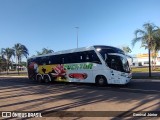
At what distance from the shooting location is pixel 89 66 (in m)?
24.8

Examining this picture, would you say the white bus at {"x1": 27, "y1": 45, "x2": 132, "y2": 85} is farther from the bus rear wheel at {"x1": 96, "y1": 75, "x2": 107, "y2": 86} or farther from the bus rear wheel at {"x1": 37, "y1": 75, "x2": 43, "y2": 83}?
the bus rear wheel at {"x1": 37, "y1": 75, "x2": 43, "y2": 83}

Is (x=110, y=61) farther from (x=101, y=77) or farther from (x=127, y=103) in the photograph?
(x=127, y=103)

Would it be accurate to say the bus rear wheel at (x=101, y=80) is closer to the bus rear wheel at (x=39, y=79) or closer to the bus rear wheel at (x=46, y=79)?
the bus rear wheel at (x=46, y=79)

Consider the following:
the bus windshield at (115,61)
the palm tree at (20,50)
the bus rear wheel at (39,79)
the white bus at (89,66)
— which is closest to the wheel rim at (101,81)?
the white bus at (89,66)

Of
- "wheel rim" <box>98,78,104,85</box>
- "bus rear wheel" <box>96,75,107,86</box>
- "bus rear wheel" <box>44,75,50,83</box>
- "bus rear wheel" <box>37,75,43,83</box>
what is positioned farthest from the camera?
"bus rear wheel" <box>37,75,43,83</box>

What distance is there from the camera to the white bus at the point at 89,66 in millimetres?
23078

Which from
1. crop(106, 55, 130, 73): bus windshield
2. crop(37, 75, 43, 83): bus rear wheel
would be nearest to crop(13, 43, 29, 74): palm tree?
crop(37, 75, 43, 83): bus rear wheel

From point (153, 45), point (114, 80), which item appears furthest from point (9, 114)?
point (153, 45)

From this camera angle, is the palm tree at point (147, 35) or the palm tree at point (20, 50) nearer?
the palm tree at point (147, 35)

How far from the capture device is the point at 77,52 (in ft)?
86.1

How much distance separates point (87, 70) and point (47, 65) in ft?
24.7

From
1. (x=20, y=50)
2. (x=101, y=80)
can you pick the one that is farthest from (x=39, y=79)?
(x=20, y=50)

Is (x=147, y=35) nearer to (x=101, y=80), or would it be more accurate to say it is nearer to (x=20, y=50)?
(x=101, y=80)

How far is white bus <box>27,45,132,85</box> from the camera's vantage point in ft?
75.7
